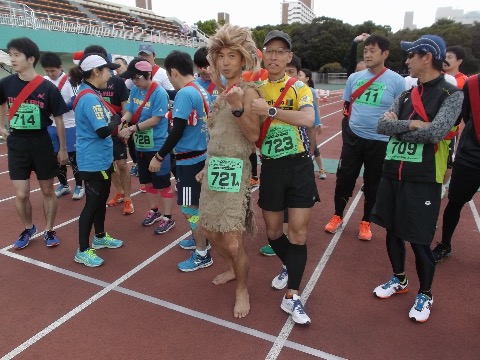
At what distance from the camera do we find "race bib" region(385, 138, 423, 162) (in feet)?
9.07

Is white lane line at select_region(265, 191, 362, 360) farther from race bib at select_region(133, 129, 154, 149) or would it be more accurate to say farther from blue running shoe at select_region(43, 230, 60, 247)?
blue running shoe at select_region(43, 230, 60, 247)

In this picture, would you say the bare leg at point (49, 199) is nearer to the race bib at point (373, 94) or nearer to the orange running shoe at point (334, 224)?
the orange running shoe at point (334, 224)

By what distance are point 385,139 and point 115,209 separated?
151 inches

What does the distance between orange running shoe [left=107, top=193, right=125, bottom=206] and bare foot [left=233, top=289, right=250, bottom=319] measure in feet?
10.5

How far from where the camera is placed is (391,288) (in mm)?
3211

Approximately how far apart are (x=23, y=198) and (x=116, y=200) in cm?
166

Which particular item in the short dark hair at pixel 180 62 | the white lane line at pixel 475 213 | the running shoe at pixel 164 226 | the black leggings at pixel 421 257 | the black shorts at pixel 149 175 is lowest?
the white lane line at pixel 475 213

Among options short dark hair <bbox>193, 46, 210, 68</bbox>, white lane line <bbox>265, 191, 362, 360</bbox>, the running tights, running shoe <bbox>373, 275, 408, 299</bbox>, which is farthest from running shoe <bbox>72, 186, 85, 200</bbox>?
running shoe <bbox>373, 275, 408, 299</bbox>

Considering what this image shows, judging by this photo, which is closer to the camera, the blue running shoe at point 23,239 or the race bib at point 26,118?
the race bib at point 26,118

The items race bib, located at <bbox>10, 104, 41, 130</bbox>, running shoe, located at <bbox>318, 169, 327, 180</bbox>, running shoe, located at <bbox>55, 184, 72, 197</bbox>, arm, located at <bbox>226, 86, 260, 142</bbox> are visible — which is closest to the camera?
arm, located at <bbox>226, 86, 260, 142</bbox>

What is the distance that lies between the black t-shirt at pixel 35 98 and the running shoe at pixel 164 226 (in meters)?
1.74

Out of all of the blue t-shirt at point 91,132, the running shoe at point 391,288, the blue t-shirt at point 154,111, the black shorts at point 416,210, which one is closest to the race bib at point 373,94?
the black shorts at point 416,210

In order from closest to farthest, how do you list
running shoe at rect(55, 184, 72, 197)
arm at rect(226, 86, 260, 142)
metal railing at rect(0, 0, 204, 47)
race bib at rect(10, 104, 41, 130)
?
arm at rect(226, 86, 260, 142) → race bib at rect(10, 104, 41, 130) → running shoe at rect(55, 184, 72, 197) → metal railing at rect(0, 0, 204, 47)

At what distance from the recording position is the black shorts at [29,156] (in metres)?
3.80
